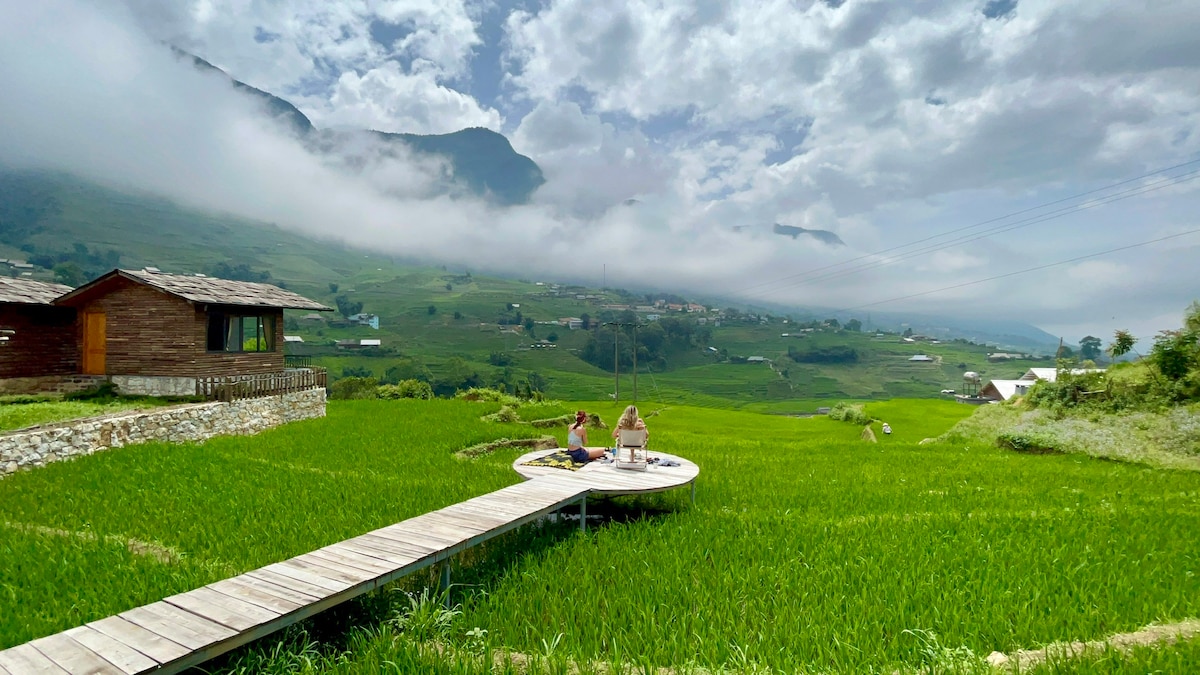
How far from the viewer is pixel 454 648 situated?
471cm

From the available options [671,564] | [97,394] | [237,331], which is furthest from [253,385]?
[671,564]

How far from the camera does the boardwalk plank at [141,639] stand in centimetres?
404

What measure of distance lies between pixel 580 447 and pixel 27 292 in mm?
23443

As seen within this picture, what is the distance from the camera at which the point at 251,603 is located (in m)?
4.84

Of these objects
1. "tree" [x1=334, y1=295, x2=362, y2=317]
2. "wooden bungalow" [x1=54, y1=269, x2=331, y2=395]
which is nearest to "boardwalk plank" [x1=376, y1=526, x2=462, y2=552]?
"wooden bungalow" [x1=54, y1=269, x2=331, y2=395]

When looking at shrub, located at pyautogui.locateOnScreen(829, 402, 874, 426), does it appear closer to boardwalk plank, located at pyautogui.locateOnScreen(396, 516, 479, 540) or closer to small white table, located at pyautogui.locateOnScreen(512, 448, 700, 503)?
small white table, located at pyautogui.locateOnScreen(512, 448, 700, 503)

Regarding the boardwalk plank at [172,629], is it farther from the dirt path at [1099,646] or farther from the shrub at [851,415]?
the shrub at [851,415]

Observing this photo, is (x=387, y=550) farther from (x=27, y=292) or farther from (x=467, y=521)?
(x=27, y=292)

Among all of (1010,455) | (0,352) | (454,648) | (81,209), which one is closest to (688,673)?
(454,648)

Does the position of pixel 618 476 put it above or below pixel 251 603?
below

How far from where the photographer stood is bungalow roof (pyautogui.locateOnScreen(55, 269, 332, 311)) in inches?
824

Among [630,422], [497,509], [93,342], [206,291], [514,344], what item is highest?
[206,291]

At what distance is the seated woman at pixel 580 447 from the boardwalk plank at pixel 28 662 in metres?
7.62

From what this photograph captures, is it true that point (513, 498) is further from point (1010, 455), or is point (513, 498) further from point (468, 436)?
point (1010, 455)
